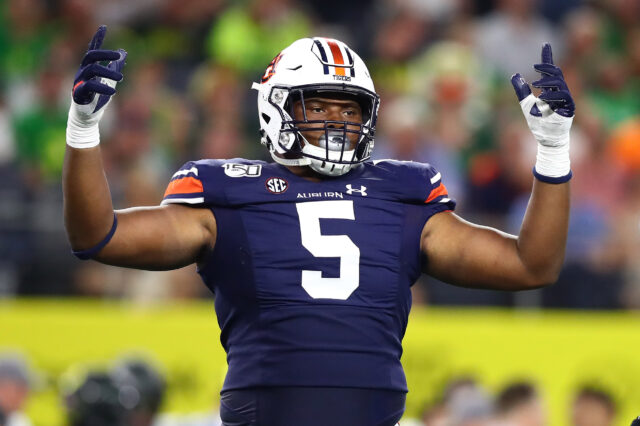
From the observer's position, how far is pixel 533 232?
3.63m

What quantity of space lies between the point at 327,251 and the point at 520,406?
3072 mm

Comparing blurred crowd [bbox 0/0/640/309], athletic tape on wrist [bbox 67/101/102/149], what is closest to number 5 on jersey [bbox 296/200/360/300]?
athletic tape on wrist [bbox 67/101/102/149]

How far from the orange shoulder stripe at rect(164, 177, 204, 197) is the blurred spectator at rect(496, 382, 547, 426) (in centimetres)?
317

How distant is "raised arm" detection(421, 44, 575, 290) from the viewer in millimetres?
3561

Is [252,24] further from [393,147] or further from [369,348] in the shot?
[369,348]

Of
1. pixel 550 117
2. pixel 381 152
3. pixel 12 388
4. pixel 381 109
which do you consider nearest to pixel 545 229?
pixel 550 117

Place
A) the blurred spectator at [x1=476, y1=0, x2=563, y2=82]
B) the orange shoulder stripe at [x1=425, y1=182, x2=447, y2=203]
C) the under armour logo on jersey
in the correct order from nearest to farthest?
the under armour logo on jersey
the orange shoulder stripe at [x1=425, y1=182, x2=447, y2=203]
the blurred spectator at [x1=476, y1=0, x2=563, y2=82]

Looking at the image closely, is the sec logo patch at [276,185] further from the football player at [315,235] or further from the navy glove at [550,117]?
the navy glove at [550,117]

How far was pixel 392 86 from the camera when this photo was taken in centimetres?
1013

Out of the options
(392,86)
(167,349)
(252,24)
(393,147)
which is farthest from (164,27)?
(167,349)

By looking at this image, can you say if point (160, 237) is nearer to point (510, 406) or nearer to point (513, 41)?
point (510, 406)

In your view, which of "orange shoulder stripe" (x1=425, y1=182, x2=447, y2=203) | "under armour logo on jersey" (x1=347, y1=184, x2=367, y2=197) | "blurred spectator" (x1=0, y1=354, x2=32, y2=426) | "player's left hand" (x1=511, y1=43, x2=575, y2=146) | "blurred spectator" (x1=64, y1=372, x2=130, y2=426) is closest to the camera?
"player's left hand" (x1=511, y1=43, x2=575, y2=146)

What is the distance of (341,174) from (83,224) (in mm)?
848

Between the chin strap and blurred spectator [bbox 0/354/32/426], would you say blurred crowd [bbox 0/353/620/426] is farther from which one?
the chin strap
